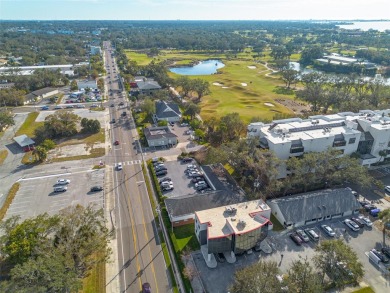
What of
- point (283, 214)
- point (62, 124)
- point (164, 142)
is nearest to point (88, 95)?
point (62, 124)

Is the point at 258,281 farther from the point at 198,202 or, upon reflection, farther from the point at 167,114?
the point at 167,114

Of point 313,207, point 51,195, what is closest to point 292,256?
point 313,207

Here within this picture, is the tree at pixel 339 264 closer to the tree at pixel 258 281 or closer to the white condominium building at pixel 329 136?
the tree at pixel 258 281

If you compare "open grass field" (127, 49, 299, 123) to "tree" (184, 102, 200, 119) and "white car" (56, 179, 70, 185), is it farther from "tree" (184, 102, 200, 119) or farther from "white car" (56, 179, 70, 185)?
"white car" (56, 179, 70, 185)

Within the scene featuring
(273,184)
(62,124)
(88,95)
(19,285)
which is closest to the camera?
(19,285)

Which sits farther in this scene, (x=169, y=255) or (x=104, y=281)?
(x=169, y=255)

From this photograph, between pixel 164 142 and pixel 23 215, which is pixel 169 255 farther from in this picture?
pixel 164 142
